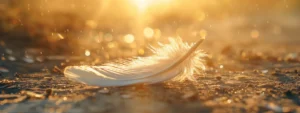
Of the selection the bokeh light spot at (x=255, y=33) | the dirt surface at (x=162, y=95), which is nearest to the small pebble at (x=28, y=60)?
the dirt surface at (x=162, y=95)

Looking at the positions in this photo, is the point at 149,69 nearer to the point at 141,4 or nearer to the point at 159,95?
the point at 159,95

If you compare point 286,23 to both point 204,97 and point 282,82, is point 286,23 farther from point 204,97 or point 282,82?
point 204,97

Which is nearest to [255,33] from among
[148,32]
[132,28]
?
[148,32]

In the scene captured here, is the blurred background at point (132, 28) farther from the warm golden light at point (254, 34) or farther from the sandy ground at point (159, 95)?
the sandy ground at point (159, 95)

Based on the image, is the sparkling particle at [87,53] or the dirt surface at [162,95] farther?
the sparkling particle at [87,53]

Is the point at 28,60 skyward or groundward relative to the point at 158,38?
groundward

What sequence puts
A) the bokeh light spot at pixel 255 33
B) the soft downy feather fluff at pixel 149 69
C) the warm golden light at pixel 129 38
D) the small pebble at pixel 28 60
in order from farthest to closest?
the bokeh light spot at pixel 255 33, the warm golden light at pixel 129 38, the small pebble at pixel 28 60, the soft downy feather fluff at pixel 149 69

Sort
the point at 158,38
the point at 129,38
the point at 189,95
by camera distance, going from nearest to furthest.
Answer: the point at 189,95
the point at 158,38
the point at 129,38

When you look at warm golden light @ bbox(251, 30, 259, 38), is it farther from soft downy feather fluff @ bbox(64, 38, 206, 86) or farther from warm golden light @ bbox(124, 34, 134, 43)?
soft downy feather fluff @ bbox(64, 38, 206, 86)
